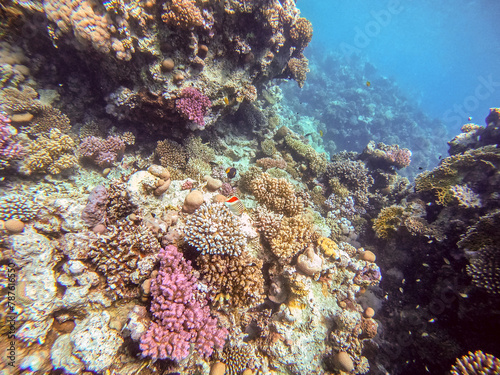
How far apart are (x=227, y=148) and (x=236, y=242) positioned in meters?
5.14

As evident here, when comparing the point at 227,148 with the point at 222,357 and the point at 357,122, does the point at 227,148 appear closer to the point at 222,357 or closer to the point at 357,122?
the point at 222,357

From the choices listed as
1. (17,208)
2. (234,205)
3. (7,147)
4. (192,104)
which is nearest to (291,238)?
(234,205)

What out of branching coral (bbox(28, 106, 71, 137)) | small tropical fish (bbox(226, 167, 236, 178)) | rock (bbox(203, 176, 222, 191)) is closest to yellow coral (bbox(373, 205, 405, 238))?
small tropical fish (bbox(226, 167, 236, 178))

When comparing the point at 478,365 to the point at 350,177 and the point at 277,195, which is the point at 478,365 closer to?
the point at 277,195

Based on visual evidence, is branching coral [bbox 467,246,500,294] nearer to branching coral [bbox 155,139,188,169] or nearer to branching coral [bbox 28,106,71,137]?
branching coral [bbox 155,139,188,169]

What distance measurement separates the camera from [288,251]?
471 centimetres

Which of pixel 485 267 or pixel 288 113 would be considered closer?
pixel 485 267

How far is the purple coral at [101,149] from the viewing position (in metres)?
5.96

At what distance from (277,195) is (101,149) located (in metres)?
5.37

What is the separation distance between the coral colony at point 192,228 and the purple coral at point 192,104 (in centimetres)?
6

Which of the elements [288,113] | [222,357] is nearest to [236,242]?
[222,357]

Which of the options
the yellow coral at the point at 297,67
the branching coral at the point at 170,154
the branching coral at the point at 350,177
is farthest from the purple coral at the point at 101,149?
the yellow coral at the point at 297,67

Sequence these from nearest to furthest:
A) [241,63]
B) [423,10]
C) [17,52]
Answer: [17,52], [241,63], [423,10]

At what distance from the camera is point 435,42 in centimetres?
10125
